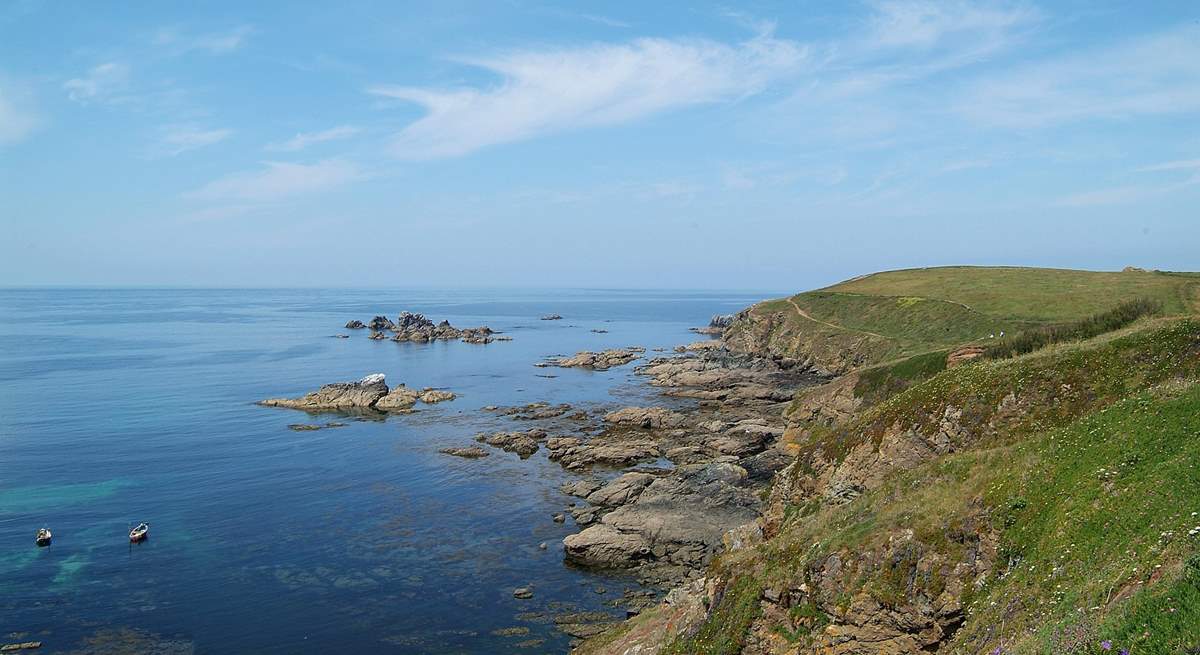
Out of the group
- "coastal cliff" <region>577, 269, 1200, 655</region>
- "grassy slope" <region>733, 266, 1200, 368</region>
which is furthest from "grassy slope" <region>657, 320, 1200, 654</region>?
"grassy slope" <region>733, 266, 1200, 368</region>

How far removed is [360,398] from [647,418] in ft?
144

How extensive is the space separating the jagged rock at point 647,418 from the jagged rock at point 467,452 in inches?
721

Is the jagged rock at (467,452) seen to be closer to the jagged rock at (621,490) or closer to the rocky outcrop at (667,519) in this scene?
the jagged rock at (621,490)

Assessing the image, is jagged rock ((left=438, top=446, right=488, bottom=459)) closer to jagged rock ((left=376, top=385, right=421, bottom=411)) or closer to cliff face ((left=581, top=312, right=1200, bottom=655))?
jagged rock ((left=376, top=385, right=421, bottom=411))

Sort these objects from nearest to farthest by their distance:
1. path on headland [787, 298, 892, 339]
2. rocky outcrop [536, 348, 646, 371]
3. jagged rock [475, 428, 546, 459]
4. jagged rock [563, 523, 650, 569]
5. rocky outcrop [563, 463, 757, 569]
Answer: jagged rock [563, 523, 650, 569] → rocky outcrop [563, 463, 757, 569] → jagged rock [475, 428, 546, 459] → path on headland [787, 298, 892, 339] → rocky outcrop [536, 348, 646, 371]

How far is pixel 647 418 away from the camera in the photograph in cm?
8800

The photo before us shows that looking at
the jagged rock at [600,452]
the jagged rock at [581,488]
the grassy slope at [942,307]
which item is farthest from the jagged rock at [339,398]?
the grassy slope at [942,307]

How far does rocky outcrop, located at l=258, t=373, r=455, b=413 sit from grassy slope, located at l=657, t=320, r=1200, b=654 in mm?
80199

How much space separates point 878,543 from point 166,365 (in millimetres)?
146056

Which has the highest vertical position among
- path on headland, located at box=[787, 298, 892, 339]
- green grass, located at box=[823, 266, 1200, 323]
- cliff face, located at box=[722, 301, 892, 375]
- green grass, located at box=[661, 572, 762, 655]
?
green grass, located at box=[823, 266, 1200, 323]

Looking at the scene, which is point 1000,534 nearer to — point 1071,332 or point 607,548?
point 607,548

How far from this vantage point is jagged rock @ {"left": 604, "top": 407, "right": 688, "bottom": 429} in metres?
86.4

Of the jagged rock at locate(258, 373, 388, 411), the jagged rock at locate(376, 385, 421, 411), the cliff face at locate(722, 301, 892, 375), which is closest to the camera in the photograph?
the jagged rock at locate(258, 373, 388, 411)

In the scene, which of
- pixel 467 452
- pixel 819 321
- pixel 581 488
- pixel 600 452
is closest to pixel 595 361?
pixel 819 321
